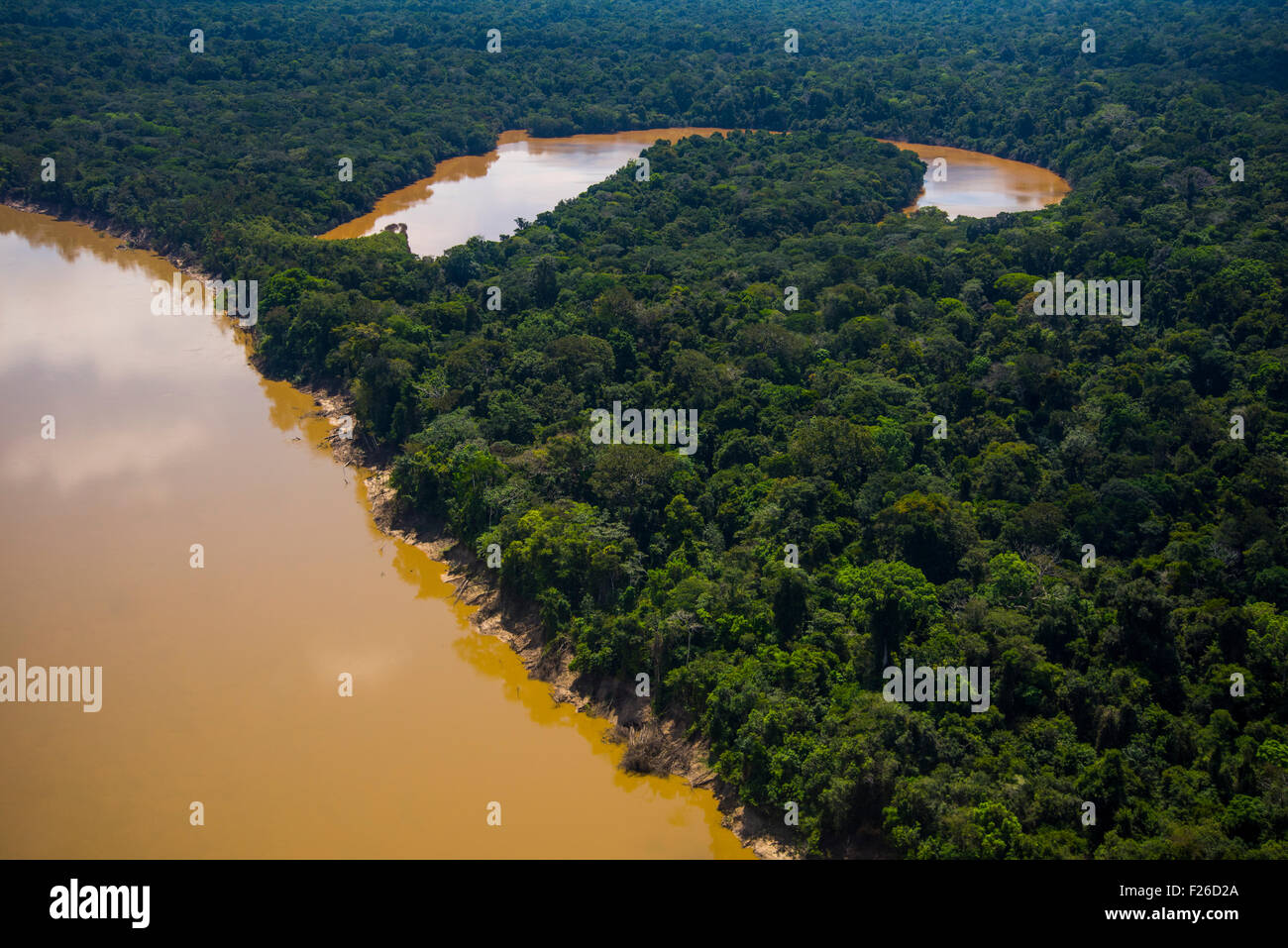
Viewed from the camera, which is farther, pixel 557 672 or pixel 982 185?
pixel 982 185

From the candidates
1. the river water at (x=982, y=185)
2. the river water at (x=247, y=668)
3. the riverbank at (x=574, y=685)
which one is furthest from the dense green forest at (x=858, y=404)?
the river water at (x=247, y=668)

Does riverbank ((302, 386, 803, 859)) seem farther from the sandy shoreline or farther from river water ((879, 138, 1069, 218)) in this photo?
river water ((879, 138, 1069, 218))

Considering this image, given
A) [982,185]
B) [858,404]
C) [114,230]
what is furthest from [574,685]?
[982,185]

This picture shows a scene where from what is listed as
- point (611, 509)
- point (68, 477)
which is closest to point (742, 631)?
point (611, 509)

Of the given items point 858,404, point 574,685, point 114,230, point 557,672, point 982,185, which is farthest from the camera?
point 982,185

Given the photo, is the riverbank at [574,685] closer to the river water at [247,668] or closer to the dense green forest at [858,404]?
the river water at [247,668]

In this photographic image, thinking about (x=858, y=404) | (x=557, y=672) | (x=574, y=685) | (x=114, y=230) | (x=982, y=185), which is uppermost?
(x=982, y=185)

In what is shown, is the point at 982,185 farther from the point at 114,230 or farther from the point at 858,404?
the point at 114,230
